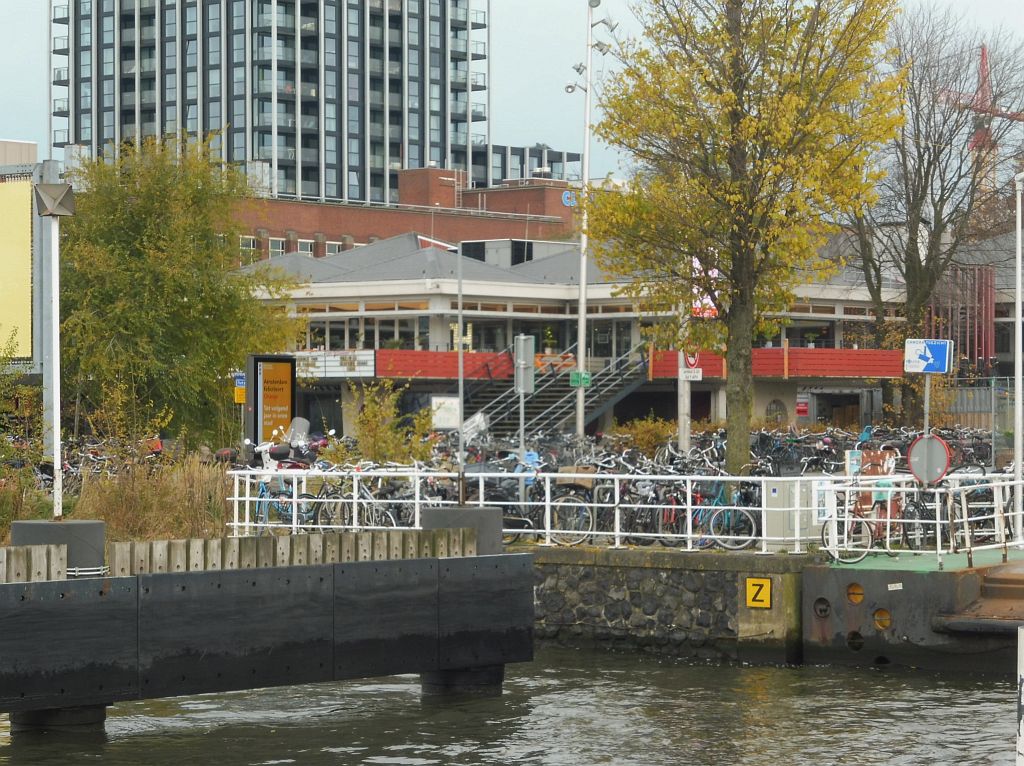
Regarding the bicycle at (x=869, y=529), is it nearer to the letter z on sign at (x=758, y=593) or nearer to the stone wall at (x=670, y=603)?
the stone wall at (x=670, y=603)

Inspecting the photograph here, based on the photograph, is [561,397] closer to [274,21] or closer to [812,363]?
[812,363]

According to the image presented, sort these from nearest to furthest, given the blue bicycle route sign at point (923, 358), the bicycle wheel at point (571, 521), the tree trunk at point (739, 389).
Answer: the bicycle wheel at point (571, 521) < the blue bicycle route sign at point (923, 358) < the tree trunk at point (739, 389)

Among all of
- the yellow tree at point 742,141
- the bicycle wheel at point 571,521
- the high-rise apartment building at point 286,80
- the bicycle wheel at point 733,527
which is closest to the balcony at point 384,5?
the high-rise apartment building at point 286,80

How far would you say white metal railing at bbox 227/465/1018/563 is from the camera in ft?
70.7

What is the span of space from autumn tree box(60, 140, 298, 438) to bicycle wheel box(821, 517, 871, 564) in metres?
23.2

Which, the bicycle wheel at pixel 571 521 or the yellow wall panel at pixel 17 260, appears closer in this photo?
the bicycle wheel at pixel 571 521

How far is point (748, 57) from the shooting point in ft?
90.5

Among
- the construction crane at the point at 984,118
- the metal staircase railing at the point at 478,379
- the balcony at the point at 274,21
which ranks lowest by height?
the metal staircase railing at the point at 478,379

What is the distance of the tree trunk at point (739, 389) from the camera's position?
27156 millimetres

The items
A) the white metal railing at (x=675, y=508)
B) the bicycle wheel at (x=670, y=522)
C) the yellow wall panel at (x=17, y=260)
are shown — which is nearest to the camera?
the white metal railing at (x=675, y=508)

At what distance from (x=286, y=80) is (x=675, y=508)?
105 m

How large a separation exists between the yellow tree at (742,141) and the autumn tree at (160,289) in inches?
694

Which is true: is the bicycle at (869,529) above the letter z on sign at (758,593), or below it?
above

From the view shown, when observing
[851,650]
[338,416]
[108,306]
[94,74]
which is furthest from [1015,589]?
[94,74]
